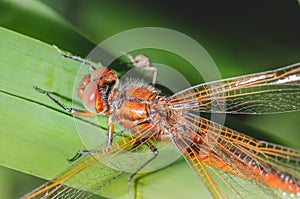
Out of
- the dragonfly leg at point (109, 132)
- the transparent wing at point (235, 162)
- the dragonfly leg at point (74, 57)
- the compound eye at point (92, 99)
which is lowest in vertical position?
the transparent wing at point (235, 162)

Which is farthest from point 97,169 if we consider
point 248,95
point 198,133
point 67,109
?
point 248,95

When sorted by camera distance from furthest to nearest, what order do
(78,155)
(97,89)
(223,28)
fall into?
(97,89) → (223,28) → (78,155)

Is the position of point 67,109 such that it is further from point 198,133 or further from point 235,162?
point 235,162

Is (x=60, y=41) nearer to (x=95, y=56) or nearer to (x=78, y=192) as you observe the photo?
(x=95, y=56)

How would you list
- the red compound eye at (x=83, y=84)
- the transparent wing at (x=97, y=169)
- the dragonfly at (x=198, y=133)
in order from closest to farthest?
A: the transparent wing at (x=97, y=169) < the dragonfly at (x=198, y=133) < the red compound eye at (x=83, y=84)

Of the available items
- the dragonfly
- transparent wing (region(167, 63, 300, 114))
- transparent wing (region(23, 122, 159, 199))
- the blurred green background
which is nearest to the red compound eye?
the dragonfly

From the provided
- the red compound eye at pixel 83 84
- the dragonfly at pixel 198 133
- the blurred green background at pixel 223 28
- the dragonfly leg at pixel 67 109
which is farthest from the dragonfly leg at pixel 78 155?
the blurred green background at pixel 223 28

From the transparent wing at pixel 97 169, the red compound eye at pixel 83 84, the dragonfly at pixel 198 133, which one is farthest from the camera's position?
the red compound eye at pixel 83 84

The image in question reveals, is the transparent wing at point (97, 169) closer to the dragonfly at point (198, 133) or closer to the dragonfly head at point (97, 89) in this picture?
the dragonfly at point (198, 133)
